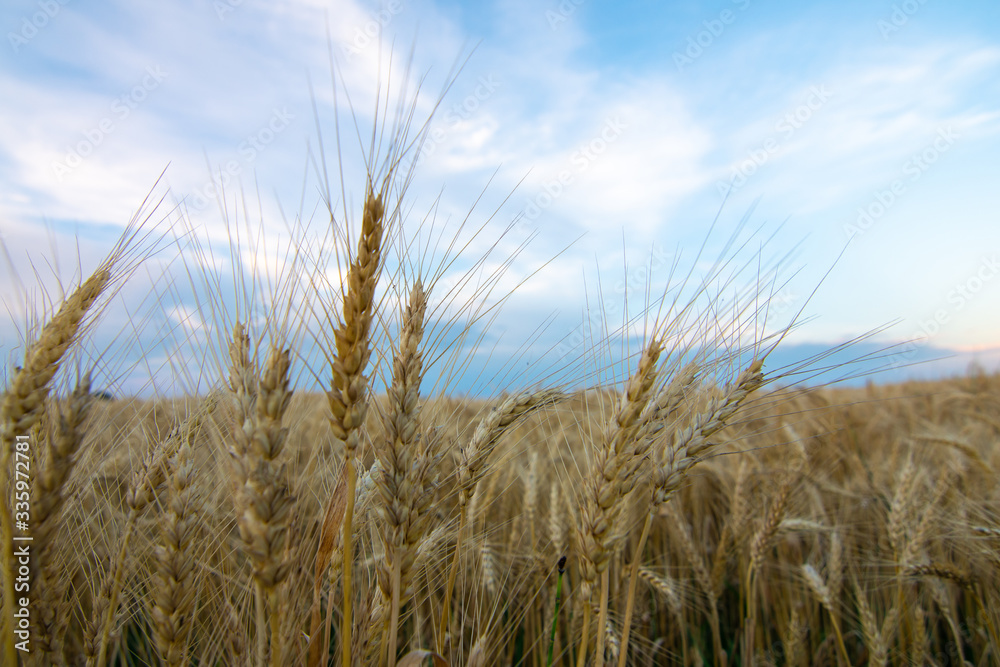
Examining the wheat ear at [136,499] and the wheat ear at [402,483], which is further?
the wheat ear at [136,499]

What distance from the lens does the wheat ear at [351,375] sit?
45.2 inches

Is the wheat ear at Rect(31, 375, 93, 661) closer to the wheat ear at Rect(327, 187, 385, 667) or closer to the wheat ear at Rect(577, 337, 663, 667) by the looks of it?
the wheat ear at Rect(327, 187, 385, 667)

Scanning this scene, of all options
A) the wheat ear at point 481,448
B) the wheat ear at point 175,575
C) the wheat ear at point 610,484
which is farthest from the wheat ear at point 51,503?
the wheat ear at point 610,484

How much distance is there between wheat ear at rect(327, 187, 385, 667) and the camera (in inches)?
45.2

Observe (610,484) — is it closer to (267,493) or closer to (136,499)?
(267,493)

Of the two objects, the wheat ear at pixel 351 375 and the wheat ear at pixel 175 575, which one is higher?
the wheat ear at pixel 351 375

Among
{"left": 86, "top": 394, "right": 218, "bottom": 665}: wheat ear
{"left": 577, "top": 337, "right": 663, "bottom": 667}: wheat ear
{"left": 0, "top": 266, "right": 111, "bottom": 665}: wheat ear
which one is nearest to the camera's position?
{"left": 0, "top": 266, "right": 111, "bottom": 665}: wheat ear

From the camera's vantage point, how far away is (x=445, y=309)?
171 centimetres

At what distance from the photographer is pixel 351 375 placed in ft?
3.94

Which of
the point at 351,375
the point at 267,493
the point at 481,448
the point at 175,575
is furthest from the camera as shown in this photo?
the point at 481,448

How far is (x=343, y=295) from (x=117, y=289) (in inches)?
44.1

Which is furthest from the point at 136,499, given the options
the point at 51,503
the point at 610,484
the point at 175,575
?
the point at 610,484

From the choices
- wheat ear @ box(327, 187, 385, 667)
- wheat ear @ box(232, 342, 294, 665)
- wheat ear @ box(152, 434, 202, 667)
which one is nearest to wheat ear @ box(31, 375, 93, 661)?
wheat ear @ box(152, 434, 202, 667)

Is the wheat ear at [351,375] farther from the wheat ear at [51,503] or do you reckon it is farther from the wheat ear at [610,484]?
the wheat ear at [51,503]
